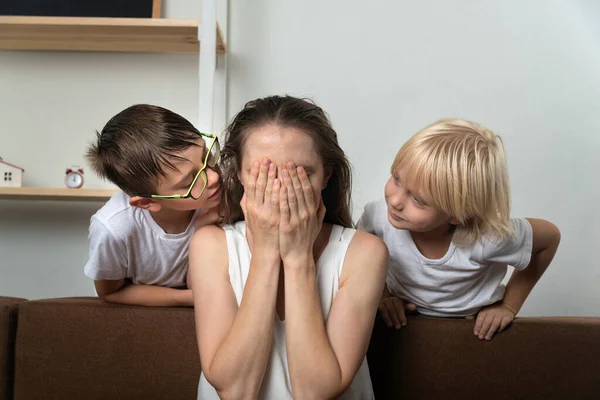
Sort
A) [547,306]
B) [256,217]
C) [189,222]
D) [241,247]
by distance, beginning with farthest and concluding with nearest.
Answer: [547,306]
[189,222]
[241,247]
[256,217]

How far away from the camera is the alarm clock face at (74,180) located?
2.66 metres

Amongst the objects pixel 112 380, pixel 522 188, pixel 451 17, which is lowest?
pixel 112 380

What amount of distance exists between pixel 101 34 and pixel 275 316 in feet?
5.45

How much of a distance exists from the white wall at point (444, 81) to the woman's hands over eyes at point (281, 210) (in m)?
1.40

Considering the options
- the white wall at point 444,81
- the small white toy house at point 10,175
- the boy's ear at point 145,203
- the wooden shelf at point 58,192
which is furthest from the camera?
the white wall at point 444,81

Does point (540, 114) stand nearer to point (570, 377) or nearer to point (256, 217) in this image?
point (570, 377)

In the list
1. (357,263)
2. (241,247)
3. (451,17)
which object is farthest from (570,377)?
(451,17)

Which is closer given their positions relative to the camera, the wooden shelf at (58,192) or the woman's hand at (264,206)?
the woman's hand at (264,206)

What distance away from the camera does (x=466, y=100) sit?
277cm

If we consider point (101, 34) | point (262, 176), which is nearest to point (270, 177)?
point (262, 176)

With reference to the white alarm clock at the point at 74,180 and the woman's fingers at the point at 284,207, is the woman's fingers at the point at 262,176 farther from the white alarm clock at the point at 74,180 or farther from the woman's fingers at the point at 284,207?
the white alarm clock at the point at 74,180

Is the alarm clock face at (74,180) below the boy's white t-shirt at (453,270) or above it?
above

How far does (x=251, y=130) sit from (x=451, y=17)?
5.48 feet

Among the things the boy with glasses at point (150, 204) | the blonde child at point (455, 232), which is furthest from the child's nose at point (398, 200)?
Result: the boy with glasses at point (150, 204)
